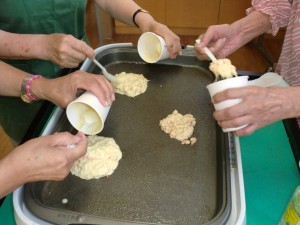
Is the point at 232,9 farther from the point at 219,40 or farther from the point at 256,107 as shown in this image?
the point at 256,107

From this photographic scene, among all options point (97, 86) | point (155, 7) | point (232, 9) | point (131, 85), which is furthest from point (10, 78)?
point (232, 9)

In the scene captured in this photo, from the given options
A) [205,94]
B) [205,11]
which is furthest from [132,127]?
[205,11]

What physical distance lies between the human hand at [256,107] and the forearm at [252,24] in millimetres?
457

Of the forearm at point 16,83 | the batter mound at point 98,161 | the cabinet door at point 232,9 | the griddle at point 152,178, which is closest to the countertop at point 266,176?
the griddle at point 152,178

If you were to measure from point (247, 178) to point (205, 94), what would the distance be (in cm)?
35

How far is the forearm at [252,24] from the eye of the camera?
3.77 feet

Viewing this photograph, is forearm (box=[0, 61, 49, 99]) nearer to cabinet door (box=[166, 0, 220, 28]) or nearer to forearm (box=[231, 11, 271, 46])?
forearm (box=[231, 11, 271, 46])

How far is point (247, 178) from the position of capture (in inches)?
34.4

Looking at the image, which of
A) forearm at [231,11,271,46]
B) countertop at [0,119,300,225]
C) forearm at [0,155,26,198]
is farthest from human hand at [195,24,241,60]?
forearm at [0,155,26,198]

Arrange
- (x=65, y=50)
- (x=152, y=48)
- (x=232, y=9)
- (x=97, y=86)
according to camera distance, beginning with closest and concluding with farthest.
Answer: (x=97, y=86), (x=65, y=50), (x=152, y=48), (x=232, y=9)

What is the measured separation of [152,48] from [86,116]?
43cm

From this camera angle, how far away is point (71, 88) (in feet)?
2.89

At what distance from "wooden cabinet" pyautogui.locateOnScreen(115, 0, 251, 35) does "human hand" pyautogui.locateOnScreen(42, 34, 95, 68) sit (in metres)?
2.35

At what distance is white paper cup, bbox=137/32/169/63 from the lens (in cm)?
110
